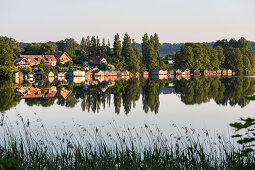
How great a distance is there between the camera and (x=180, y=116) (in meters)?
19.5

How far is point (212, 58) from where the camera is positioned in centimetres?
11988

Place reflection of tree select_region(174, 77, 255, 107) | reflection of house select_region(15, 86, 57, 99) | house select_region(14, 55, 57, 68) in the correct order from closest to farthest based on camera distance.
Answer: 1. reflection of tree select_region(174, 77, 255, 107)
2. reflection of house select_region(15, 86, 57, 99)
3. house select_region(14, 55, 57, 68)

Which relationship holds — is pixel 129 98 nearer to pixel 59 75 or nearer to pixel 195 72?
pixel 59 75

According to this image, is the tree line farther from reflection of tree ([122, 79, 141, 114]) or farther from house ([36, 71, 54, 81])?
reflection of tree ([122, 79, 141, 114])

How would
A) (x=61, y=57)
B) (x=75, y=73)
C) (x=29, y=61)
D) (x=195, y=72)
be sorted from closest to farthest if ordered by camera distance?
1. (x=75, y=73)
2. (x=29, y=61)
3. (x=61, y=57)
4. (x=195, y=72)

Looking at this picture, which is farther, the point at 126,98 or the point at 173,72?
the point at 173,72

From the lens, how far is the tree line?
10912 centimetres

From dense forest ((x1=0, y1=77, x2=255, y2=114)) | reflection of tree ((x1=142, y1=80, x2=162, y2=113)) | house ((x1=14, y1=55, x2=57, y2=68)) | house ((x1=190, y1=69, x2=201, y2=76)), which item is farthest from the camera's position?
house ((x1=190, y1=69, x2=201, y2=76))

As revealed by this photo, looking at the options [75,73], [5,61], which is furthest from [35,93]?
[75,73]

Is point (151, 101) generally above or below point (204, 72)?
below

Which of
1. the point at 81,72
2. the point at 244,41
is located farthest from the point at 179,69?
the point at 244,41

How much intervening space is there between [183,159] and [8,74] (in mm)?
64289

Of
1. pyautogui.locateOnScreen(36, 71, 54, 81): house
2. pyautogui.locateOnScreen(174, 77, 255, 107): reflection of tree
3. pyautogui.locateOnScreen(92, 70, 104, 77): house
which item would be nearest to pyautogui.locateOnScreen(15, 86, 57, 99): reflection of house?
pyautogui.locateOnScreen(174, 77, 255, 107): reflection of tree

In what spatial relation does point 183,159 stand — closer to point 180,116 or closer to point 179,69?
point 180,116
